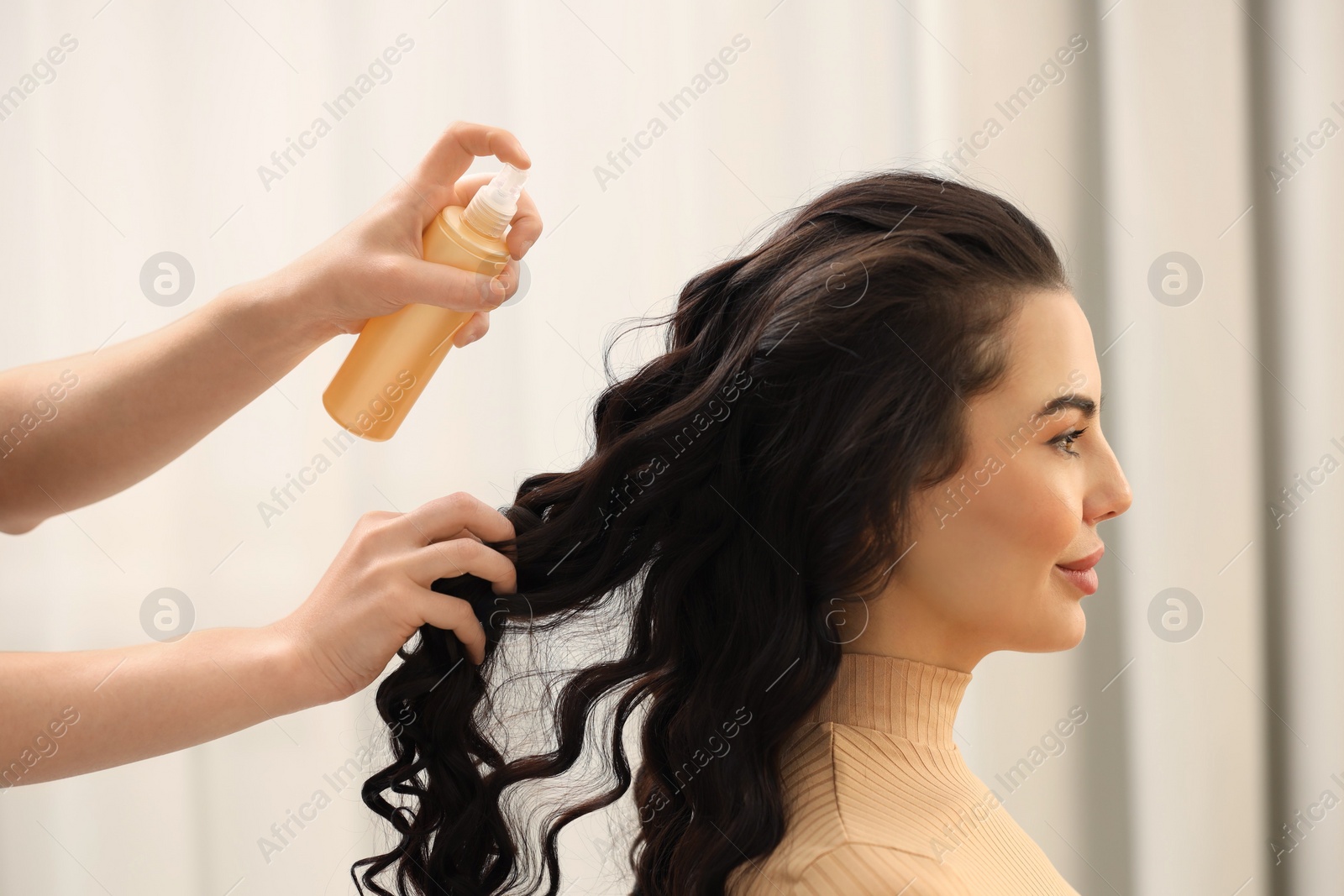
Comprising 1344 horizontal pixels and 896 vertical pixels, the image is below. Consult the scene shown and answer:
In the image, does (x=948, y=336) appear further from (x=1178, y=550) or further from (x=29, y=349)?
(x=29, y=349)

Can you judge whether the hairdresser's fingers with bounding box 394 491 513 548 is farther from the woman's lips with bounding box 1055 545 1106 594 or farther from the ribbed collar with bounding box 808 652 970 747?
the woman's lips with bounding box 1055 545 1106 594

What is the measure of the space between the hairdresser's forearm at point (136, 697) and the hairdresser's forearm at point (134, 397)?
0.25 metres

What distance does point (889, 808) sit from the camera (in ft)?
2.54

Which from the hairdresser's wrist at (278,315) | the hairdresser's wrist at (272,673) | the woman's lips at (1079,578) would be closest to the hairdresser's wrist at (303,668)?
the hairdresser's wrist at (272,673)

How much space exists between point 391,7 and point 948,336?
1.04 m

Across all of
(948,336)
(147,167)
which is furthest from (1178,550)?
(147,167)

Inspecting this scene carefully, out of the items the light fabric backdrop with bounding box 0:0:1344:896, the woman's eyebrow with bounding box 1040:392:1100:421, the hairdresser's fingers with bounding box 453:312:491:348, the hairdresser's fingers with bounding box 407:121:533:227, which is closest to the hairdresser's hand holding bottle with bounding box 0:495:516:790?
the hairdresser's fingers with bounding box 453:312:491:348

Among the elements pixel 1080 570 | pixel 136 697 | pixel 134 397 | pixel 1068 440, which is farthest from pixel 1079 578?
A: pixel 134 397

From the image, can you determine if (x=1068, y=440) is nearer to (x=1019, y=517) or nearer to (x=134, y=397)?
(x=1019, y=517)

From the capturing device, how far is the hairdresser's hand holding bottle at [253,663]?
0.70 meters

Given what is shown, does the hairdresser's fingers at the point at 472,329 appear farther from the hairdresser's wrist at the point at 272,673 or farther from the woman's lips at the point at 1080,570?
the woman's lips at the point at 1080,570

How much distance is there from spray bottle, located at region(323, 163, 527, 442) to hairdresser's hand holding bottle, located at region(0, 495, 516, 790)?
9 centimetres

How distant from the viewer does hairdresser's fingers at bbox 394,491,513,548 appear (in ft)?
2.64

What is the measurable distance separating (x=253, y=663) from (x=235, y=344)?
0.30 m
